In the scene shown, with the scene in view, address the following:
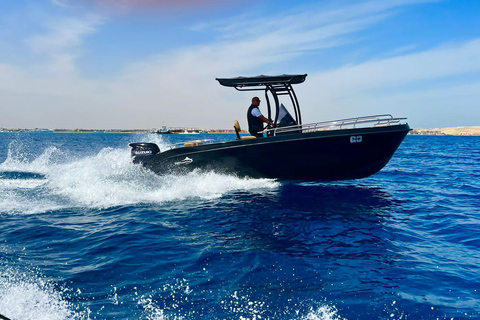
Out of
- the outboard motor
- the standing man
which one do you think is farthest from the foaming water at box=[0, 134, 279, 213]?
the standing man

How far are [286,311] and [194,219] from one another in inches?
169

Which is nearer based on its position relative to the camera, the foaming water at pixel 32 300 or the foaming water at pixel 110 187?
the foaming water at pixel 32 300

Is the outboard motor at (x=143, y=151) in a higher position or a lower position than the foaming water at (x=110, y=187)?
higher

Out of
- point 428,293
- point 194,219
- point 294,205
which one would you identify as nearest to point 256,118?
point 294,205

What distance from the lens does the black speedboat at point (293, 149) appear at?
33.2 ft

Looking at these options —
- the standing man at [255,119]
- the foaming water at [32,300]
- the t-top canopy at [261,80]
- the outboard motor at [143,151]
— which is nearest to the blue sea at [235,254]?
the foaming water at [32,300]

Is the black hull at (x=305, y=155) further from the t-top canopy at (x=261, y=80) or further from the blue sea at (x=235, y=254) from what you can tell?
the t-top canopy at (x=261, y=80)

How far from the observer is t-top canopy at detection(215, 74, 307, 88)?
10883 mm

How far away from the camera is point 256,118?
11.4m

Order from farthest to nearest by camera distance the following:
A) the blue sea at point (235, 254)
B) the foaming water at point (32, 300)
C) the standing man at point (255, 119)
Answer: the standing man at point (255, 119)
the blue sea at point (235, 254)
the foaming water at point (32, 300)

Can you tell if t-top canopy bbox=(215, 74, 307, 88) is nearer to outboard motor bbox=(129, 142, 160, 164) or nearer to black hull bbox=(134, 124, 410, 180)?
black hull bbox=(134, 124, 410, 180)

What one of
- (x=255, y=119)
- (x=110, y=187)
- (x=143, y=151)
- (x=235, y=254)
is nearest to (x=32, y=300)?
(x=235, y=254)

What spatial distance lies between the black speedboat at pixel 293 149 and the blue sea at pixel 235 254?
32.7 inches

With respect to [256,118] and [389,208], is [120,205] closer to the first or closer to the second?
[256,118]
